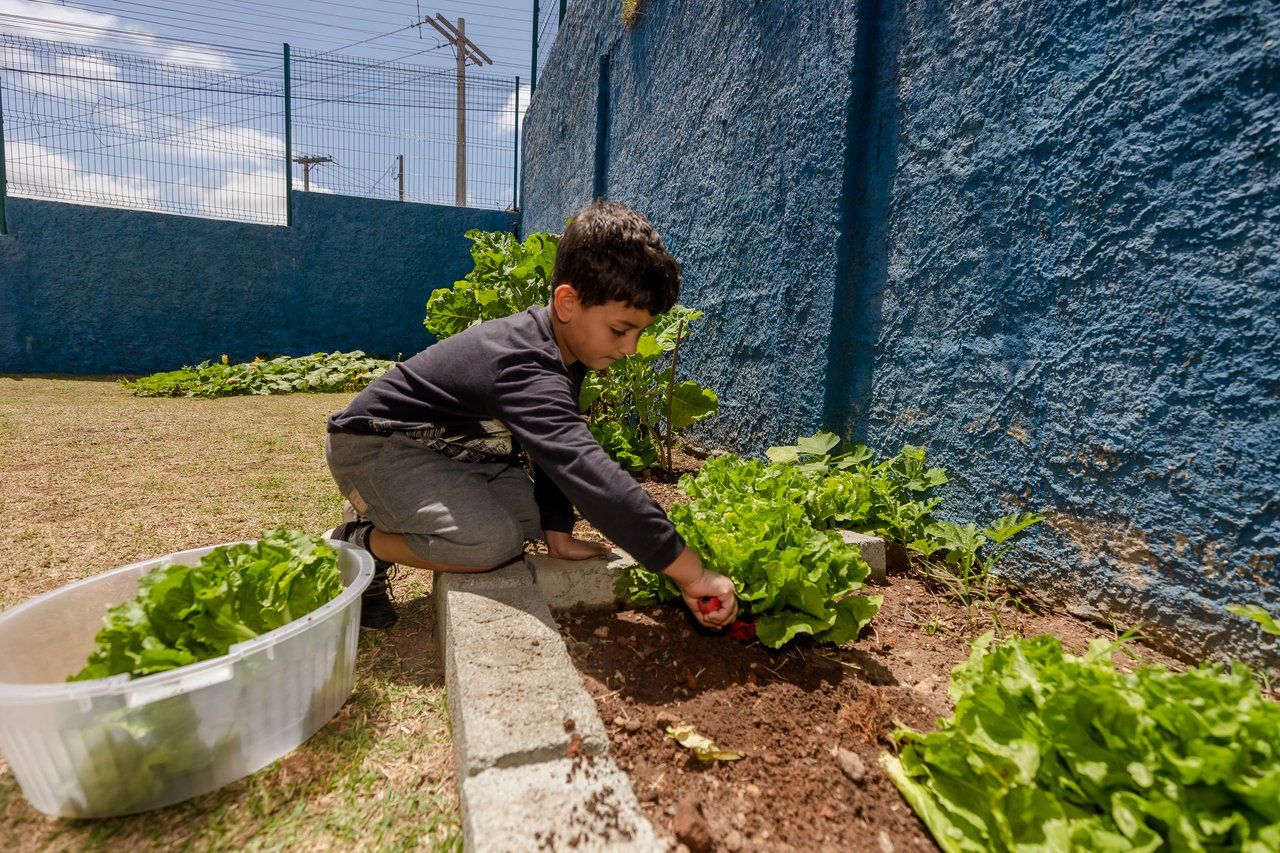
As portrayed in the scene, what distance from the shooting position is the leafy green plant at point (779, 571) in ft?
5.53

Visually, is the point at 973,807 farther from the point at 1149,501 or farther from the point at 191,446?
the point at 191,446

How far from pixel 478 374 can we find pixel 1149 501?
1.85 m

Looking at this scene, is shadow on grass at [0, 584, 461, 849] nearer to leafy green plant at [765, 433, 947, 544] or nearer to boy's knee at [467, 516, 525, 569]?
boy's knee at [467, 516, 525, 569]

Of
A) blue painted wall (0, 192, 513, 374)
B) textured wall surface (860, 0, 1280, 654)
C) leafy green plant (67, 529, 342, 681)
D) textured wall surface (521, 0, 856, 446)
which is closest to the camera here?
leafy green plant (67, 529, 342, 681)

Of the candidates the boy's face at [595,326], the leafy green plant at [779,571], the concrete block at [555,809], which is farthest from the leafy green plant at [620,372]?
the concrete block at [555,809]

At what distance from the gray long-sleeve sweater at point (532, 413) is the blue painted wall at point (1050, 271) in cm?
125

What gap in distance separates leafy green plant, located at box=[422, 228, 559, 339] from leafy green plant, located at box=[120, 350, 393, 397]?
3813 millimetres

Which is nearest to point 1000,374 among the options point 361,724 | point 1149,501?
point 1149,501

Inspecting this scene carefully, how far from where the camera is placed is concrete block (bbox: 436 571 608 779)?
1.25 metres

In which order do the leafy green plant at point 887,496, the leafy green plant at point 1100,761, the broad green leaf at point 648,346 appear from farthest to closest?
the broad green leaf at point 648,346 → the leafy green plant at point 887,496 → the leafy green plant at point 1100,761

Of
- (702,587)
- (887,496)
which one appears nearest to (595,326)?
(702,587)

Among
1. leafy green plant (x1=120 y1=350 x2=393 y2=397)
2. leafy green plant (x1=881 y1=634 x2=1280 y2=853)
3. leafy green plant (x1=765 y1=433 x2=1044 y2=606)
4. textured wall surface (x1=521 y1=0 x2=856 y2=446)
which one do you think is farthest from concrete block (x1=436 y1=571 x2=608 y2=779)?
leafy green plant (x1=120 y1=350 x2=393 y2=397)

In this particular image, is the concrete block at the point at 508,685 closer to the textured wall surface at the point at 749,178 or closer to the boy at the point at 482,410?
the boy at the point at 482,410

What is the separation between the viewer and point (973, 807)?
1.17 metres
